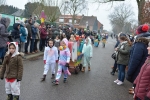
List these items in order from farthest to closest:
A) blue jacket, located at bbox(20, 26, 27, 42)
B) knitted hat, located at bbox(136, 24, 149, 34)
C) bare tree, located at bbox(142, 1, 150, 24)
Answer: bare tree, located at bbox(142, 1, 150, 24)
blue jacket, located at bbox(20, 26, 27, 42)
knitted hat, located at bbox(136, 24, 149, 34)

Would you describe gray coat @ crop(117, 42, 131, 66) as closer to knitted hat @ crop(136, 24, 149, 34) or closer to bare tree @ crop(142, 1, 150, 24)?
knitted hat @ crop(136, 24, 149, 34)

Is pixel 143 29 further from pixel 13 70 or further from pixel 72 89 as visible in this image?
pixel 13 70

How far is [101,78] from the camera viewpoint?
796 cm

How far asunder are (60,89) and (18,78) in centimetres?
194

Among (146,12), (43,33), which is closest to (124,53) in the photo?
(43,33)

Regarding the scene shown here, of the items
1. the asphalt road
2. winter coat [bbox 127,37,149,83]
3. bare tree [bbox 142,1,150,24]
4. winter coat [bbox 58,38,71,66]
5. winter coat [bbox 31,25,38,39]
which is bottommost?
the asphalt road

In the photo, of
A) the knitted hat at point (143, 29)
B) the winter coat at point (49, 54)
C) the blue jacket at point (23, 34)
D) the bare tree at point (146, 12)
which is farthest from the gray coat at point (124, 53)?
the bare tree at point (146, 12)

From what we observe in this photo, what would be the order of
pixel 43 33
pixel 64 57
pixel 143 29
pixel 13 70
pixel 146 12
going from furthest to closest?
pixel 146 12 → pixel 43 33 → pixel 64 57 → pixel 143 29 → pixel 13 70

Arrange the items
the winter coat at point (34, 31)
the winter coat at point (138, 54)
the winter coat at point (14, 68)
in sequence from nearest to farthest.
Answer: the winter coat at point (138, 54)
the winter coat at point (14, 68)
the winter coat at point (34, 31)

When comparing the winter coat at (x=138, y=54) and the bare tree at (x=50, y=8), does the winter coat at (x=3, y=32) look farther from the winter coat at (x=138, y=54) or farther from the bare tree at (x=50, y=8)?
the bare tree at (x=50, y=8)

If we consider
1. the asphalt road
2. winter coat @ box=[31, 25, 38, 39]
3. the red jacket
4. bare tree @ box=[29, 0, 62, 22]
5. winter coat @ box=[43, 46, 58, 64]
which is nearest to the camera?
the red jacket

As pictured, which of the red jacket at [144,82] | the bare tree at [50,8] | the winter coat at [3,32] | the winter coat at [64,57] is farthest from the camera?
the bare tree at [50,8]

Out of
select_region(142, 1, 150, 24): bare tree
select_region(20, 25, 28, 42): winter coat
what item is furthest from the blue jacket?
select_region(142, 1, 150, 24): bare tree

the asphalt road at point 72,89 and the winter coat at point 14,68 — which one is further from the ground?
the winter coat at point 14,68
